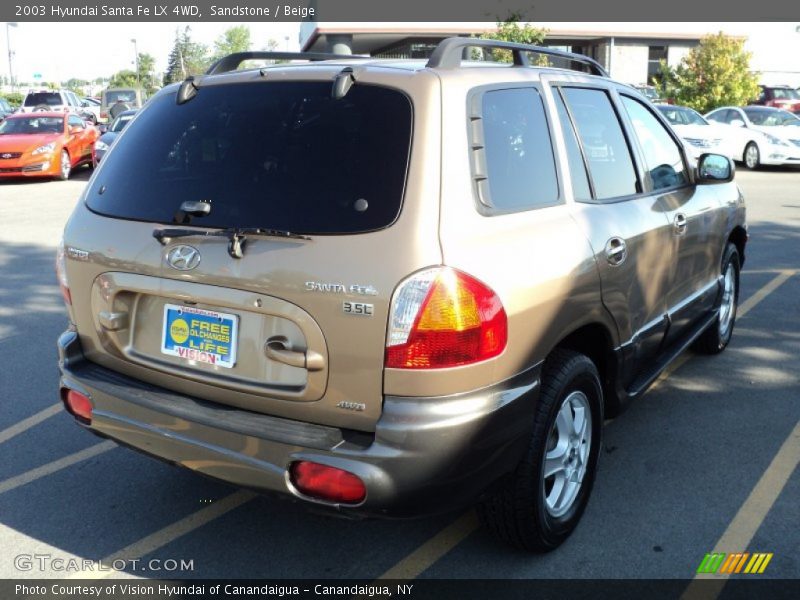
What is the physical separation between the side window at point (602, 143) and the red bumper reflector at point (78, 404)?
234 centimetres

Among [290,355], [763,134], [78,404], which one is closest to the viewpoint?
[290,355]

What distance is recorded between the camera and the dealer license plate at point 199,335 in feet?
9.89

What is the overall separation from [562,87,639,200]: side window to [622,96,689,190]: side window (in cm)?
23

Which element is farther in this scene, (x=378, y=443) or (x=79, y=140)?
(x=79, y=140)

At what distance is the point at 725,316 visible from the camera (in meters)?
5.99

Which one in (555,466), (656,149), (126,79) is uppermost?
(126,79)

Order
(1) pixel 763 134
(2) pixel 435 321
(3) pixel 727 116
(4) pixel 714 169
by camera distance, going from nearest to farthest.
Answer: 1. (2) pixel 435 321
2. (4) pixel 714 169
3. (1) pixel 763 134
4. (3) pixel 727 116

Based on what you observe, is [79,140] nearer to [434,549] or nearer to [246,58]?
[246,58]

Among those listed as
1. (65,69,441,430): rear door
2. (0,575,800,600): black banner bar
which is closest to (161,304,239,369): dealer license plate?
(65,69,441,430): rear door

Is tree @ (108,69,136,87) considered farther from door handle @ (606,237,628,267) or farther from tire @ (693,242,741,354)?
door handle @ (606,237,628,267)

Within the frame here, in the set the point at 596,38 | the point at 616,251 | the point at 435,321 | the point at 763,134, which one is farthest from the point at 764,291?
the point at 596,38

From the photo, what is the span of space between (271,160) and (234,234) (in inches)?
13.0
